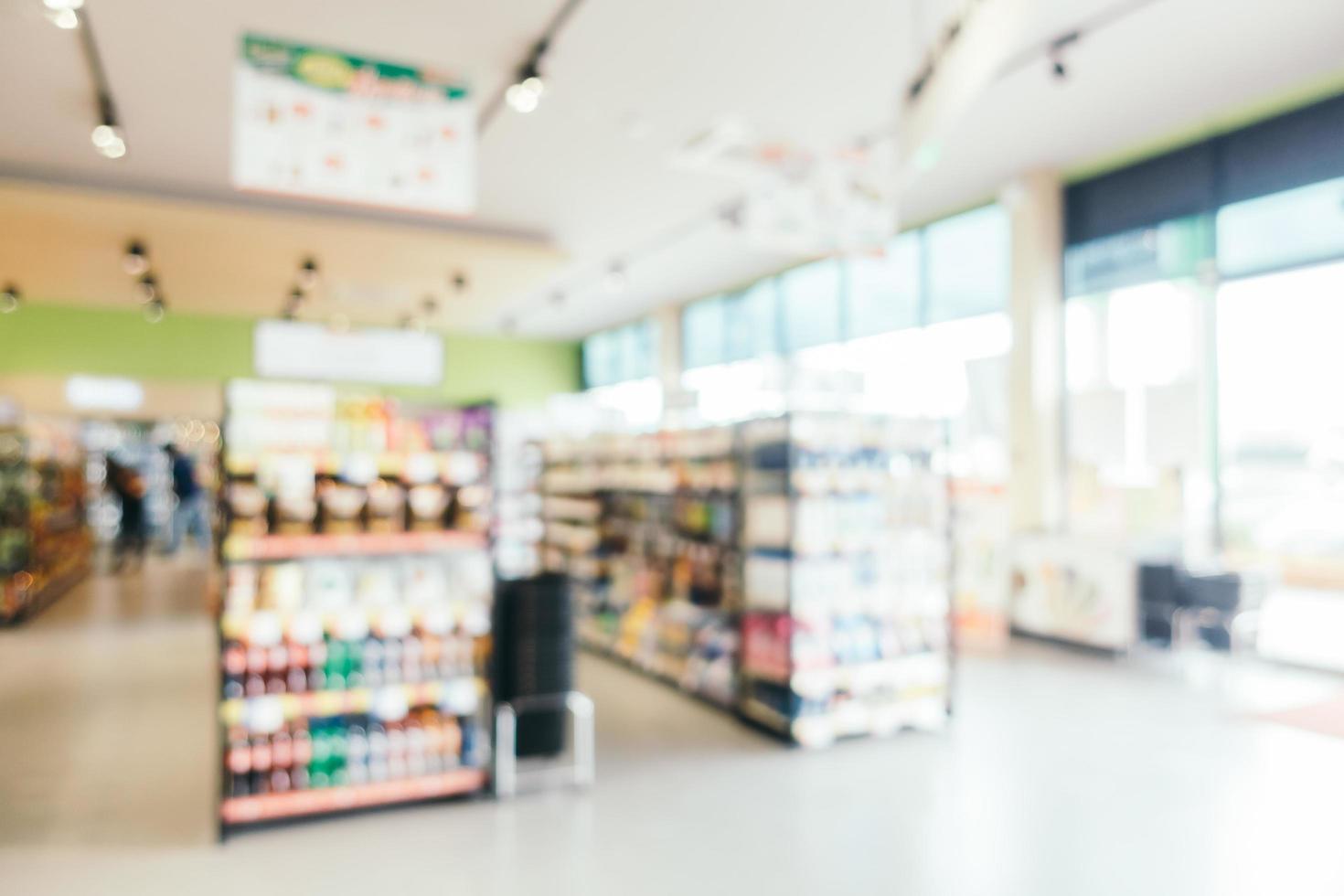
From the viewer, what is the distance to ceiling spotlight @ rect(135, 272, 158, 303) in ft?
33.6

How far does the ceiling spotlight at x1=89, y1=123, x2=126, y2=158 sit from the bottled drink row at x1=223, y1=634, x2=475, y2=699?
4197 millimetres

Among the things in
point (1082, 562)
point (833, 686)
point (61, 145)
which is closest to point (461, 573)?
point (833, 686)

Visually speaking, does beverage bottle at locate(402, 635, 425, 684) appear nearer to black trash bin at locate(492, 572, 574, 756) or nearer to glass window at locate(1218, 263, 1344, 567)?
black trash bin at locate(492, 572, 574, 756)

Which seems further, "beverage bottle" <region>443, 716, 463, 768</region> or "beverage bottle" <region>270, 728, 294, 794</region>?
"beverage bottle" <region>443, 716, 463, 768</region>

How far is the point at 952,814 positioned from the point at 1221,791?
150 cm

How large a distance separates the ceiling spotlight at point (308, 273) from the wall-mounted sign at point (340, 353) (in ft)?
4.58

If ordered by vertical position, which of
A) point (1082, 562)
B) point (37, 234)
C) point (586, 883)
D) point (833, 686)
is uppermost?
point (37, 234)

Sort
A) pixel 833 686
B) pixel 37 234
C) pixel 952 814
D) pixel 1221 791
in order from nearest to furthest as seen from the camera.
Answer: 1. pixel 952 814
2. pixel 1221 791
3. pixel 833 686
4. pixel 37 234

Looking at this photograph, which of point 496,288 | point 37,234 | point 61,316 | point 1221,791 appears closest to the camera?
point 1221,791

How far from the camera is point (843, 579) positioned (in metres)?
5.39

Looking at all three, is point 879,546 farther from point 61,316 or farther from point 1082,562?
point 61,316

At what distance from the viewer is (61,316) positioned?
12.8 m

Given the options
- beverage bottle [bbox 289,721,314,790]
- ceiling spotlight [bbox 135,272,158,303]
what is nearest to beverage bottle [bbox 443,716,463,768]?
beverage bottle [bbox 289,721,314,790]

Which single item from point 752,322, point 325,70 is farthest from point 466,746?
point 752,322
